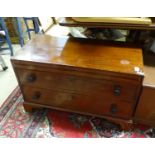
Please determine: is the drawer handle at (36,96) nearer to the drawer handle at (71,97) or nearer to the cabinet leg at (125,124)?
the drawer handle at (71,97)

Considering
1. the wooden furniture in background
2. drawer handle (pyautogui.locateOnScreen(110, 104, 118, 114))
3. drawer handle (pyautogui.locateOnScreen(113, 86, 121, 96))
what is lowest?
drawer handle (pyautogui.locateOnScreen(110, 104, 118, 114))

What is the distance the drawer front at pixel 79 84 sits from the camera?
1041 millimetres

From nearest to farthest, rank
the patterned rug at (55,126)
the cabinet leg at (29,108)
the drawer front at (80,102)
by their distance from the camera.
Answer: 1. the drawer front at (80,102)
2. the patterned rug at (55,126)
3. the cabinet leg at (29,108)

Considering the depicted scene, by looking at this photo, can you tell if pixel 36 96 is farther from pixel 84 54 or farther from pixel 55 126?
pixel 84 54

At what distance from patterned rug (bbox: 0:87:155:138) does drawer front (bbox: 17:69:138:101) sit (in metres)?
0.33

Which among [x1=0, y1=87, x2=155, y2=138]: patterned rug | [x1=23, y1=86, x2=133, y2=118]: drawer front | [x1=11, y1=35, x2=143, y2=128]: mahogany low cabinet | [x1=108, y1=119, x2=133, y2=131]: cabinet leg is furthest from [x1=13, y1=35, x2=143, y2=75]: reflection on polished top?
[x1=0, y1=87, x2=155, y2=138]: patterned rug

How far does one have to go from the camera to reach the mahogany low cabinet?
1.01 m

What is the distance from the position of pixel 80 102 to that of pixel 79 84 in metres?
0.18

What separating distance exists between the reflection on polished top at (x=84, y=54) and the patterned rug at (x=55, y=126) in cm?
56

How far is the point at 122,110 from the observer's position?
117 cm

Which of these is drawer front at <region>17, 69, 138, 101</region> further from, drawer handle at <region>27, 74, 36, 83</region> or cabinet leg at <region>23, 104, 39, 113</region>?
cabinet leg at <region>23, 104, 39, 113</region>

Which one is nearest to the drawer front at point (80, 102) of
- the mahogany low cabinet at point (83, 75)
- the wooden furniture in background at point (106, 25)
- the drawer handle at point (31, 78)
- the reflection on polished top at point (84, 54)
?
the mahogany low cabinet at point (83, 75)

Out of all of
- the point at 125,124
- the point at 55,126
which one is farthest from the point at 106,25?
the point at 55,126
